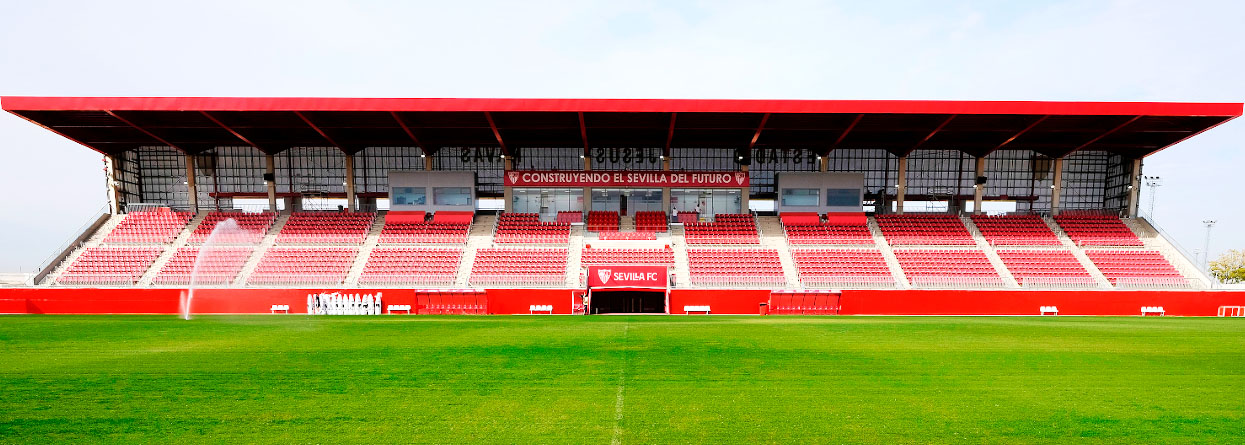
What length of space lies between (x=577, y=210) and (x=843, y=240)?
1413cm

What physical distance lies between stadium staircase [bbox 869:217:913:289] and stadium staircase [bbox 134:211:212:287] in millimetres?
30985

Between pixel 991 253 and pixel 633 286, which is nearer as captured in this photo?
pixel 633 286

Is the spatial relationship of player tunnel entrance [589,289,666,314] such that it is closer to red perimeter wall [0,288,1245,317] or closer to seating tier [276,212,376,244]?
red perimeter wall [0,288,1245,317]

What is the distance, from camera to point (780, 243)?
24.2m

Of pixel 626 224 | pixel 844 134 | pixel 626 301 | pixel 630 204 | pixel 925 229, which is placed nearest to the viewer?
pixel 626 301

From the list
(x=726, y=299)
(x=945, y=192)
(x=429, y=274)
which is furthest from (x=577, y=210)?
(x=945, y=192)

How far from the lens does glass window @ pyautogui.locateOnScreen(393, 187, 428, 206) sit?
27.2 metres

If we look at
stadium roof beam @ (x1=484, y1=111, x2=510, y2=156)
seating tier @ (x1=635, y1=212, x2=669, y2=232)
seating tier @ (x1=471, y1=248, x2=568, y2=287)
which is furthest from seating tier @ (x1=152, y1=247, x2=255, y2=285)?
seating tier @ (x1=635, y1=212, x2=669, y2=232)

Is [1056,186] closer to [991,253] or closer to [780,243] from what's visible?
[991,253]

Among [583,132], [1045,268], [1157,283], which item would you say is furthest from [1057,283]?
[583,132]

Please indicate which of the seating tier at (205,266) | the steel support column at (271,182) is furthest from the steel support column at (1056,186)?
the steel support column at (271,182)

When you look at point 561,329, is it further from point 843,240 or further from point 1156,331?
point 843,240

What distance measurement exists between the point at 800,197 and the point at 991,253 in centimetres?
919

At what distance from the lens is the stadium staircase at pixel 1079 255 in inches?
808
